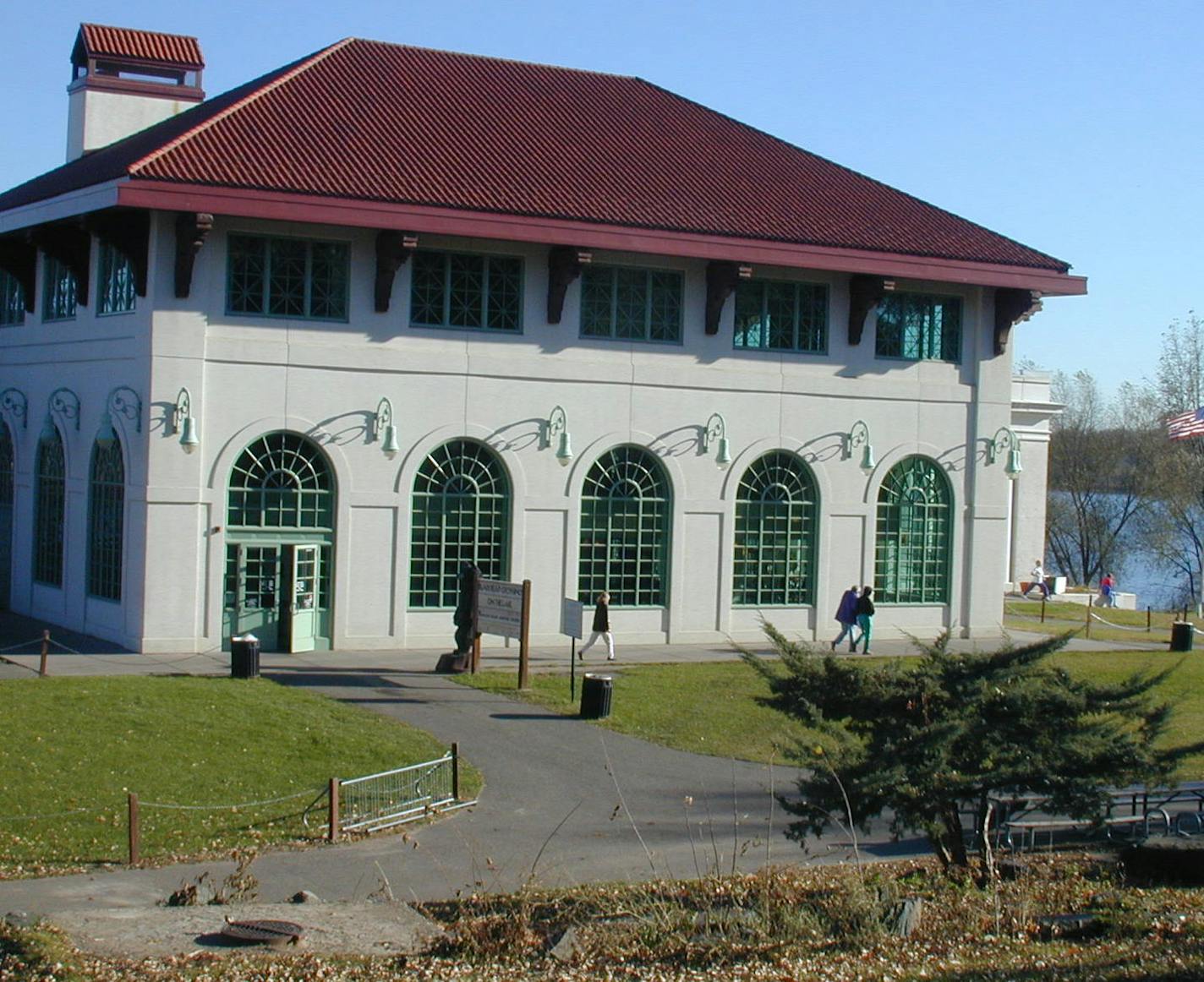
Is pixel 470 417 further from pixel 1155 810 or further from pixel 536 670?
pixel 1155 810

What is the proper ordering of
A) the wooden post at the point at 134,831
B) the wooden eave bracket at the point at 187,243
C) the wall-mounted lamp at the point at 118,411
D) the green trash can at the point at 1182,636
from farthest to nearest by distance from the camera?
the green trash can at the point at 1182,636
the wall-mounted lamp at the point at 118,411
the wooden eave bracket at the point at 187,243
the wooden post at the point at 134,831

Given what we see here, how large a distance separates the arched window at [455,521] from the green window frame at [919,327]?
28.9 ft

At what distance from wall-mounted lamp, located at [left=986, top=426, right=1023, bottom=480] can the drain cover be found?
81.7ft

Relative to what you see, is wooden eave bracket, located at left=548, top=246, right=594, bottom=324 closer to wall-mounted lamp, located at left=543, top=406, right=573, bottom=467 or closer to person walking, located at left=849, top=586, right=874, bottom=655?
wall-mounted lamp, located at left=543, top=406, right=573, bottom=467

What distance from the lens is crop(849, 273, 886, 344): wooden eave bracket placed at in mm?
31703

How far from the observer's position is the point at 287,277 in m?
28.1

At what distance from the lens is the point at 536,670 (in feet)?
89.2

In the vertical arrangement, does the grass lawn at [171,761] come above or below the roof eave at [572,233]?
below

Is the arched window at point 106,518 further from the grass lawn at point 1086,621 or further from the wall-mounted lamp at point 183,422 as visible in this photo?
the grass lawn at point 1086,621

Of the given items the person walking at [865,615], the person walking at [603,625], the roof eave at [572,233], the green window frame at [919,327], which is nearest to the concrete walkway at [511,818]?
the person walking at [603,625]

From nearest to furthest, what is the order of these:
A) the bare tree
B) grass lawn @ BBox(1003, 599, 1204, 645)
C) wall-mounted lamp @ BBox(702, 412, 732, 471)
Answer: wall-mounted lamp @ BBox(702, 412, 732, 471), grass lawn @ BBox(1003, 599, 1204, 645), the bare tree

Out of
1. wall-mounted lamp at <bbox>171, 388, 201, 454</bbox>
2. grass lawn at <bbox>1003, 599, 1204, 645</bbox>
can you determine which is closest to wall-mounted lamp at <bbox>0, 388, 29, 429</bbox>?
wall-mounted lamp at <bbox>171, 388, 201, 454</bbox>

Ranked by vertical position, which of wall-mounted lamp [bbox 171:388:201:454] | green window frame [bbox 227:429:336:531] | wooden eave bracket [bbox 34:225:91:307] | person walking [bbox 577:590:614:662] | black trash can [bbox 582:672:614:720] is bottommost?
black trash can [bbox 582:672:614:720]

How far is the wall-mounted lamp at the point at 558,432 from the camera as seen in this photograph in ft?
98.0
